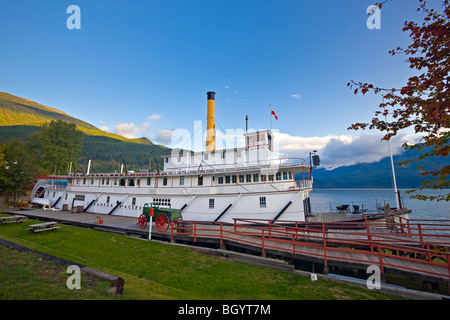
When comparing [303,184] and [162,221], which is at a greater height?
[303,184]

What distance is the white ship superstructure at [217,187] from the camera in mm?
17000

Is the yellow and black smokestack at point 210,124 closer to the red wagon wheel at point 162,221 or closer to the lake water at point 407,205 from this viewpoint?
the red wagon wheel at point 162,221

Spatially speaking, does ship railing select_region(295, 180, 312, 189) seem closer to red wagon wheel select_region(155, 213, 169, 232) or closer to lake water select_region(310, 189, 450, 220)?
lake water select_region(310, 189, 450, 220)

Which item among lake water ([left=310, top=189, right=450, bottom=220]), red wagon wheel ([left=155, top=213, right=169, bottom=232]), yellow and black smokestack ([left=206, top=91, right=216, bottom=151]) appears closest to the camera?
red wagon wheel ([left=155, top=213, right=169, bottom=232])

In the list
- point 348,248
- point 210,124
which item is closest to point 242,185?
point 348,248

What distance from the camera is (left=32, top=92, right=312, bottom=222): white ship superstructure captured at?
669 inches

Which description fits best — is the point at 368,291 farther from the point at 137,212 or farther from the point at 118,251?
the point at 137,212

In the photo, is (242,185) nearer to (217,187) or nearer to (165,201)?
(217,187)

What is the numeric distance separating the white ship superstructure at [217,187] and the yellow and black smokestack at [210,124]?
4.6 inches

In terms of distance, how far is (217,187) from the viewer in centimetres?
1912

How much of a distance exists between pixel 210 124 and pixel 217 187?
30.8 ft

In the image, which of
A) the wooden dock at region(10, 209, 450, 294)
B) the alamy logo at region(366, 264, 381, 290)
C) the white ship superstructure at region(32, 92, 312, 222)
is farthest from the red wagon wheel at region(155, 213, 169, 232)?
the alamy logo at region(366, 264, 381, 290)

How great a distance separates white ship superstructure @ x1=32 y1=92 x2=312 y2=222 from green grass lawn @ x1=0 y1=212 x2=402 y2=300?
23.4ft
